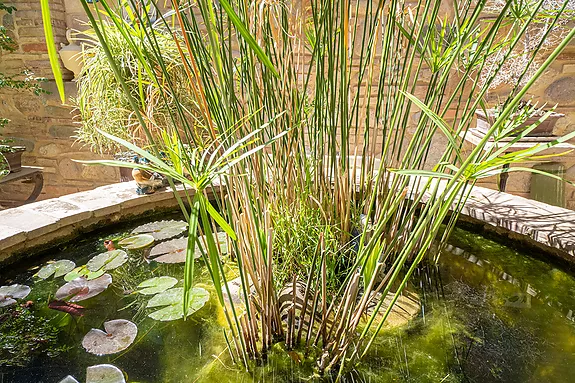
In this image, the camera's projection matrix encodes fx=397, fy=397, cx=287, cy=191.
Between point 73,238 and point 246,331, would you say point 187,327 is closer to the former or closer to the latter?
point 246,331

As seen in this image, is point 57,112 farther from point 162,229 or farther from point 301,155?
point 301,155

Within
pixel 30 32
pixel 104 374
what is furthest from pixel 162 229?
pixel 30 32

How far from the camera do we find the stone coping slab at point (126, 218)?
124 centimetres

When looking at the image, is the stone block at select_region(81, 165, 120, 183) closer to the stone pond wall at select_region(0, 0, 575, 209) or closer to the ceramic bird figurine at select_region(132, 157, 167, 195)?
the stone pond wall at select_region(0, 0, 575, 209)

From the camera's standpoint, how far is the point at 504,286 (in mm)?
1167

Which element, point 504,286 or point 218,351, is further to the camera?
point 504,286

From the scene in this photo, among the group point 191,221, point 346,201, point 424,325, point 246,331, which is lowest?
point 424,325

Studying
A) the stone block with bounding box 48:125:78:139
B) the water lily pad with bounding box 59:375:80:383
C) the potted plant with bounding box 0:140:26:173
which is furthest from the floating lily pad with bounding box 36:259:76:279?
the stone block with bounding box 48:125:78:139

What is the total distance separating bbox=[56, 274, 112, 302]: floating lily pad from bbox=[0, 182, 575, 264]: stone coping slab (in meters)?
0.26

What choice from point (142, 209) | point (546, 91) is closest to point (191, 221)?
point (142, 209)

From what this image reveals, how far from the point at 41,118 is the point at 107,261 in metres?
2.68

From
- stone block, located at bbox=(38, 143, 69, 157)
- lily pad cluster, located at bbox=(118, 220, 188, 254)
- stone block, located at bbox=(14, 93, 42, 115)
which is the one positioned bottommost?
stone block, located at bbox=(38, 143, 69, 157)

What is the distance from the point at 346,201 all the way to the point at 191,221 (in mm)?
686

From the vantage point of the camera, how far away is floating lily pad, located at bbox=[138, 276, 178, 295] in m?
1.18
